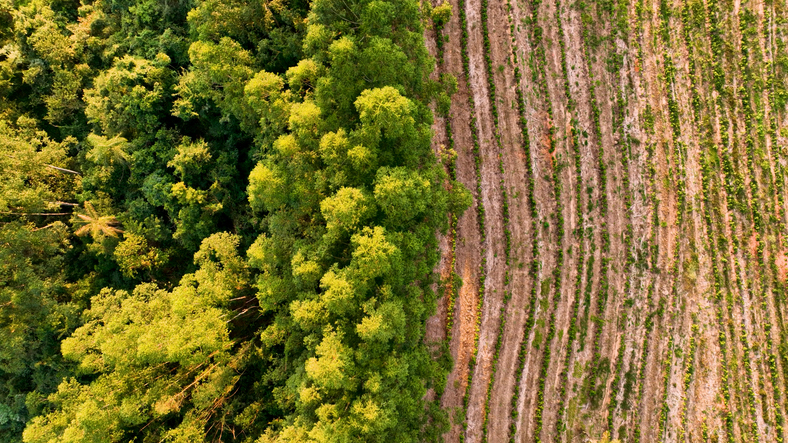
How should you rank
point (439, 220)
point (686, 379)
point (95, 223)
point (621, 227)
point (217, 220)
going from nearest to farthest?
point (439, 220) → point (95, 223) → point (217, 220) → point (686, 379) → point (621, 227)

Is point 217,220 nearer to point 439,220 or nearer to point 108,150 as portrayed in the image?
point 108,150

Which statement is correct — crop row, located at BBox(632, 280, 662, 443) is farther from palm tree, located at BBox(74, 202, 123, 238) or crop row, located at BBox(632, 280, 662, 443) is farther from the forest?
palm tree, located at BBox(74, 202, 123, 238)

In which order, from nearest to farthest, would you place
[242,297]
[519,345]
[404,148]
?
[404,148]
[242,297]
[519,345]

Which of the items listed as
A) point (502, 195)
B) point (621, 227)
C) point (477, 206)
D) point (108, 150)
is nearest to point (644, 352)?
point (621, 227)

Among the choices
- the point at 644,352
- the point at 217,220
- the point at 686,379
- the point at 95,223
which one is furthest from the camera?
the point at 644,352

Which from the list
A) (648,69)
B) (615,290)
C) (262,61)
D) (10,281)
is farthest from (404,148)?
(10,281)

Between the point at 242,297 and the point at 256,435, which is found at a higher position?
the point at 242,297

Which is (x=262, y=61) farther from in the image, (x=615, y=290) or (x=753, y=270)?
(x=753, y=270)

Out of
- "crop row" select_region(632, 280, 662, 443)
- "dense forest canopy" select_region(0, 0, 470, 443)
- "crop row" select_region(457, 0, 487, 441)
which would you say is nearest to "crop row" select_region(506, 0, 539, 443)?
"crop row" select_region(457, 0, 487, 441)
